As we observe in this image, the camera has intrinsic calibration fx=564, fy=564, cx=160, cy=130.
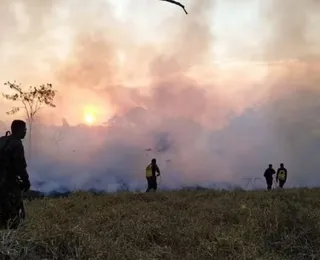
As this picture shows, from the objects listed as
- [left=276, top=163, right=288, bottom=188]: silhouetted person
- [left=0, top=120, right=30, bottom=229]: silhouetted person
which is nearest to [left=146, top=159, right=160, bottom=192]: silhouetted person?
[left=276, top=163, right=288, bottom=188]: silhouetted person

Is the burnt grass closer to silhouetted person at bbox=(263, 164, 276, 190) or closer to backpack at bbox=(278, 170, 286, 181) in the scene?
silhouetted person at bbox=(263, 164, 276, 190)

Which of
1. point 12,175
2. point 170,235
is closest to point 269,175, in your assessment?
point 170,235

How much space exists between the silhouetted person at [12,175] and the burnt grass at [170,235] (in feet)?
1.09

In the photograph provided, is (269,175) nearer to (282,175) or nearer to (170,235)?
(282,175)

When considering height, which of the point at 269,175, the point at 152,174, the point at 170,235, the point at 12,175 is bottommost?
the point at 170,235

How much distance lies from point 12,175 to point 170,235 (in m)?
3.16

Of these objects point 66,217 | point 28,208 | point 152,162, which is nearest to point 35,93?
point 152,162

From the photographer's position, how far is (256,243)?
29.9ft

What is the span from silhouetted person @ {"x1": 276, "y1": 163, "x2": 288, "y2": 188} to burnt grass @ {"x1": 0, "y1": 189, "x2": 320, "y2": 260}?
11810mm

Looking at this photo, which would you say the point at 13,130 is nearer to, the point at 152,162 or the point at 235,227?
the point at 235,227

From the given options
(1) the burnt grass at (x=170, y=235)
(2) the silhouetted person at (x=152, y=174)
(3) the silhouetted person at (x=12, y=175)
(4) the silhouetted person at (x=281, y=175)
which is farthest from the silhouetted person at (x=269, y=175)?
(3) the silhouetted person at (x=12, y=175)

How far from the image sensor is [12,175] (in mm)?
7426

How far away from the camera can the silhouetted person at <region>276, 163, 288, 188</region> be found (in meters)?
24.3

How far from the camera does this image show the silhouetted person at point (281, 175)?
956 inches
